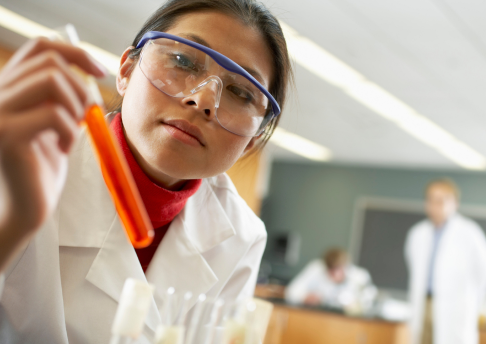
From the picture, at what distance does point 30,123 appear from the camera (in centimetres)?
40

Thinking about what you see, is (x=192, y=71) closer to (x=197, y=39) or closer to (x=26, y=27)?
(x=197, y=39)

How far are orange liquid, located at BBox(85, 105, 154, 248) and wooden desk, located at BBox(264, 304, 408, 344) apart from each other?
4.59 meters

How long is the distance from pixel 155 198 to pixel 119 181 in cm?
54

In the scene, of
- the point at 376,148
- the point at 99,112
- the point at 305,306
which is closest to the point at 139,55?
the point at 99,112

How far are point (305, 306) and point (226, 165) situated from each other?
4.32 metres

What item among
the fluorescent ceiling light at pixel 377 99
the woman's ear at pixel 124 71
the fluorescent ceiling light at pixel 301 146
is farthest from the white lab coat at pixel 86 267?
the fluorescent ceiling light at pixel 301 146

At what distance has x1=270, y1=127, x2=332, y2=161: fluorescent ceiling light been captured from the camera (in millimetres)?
7647

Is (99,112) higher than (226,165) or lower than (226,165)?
lower

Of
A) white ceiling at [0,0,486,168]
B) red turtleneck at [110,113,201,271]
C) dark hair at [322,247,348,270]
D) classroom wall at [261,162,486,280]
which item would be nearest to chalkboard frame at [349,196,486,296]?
classroom wall at [261,162,486,280]

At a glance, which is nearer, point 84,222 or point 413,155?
point 84,222

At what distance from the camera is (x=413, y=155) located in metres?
→ 7.86

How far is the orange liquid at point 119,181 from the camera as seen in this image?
49cm

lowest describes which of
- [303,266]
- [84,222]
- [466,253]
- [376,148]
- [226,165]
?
[84,222]

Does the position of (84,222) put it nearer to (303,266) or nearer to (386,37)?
(386,37)
